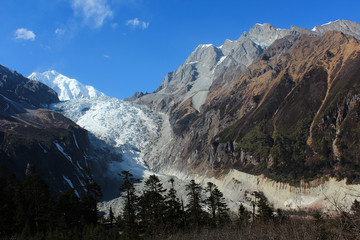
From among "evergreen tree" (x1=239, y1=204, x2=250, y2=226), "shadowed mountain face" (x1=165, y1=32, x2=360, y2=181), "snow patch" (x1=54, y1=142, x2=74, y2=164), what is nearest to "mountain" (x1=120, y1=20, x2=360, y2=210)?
"shadowed mountain face" (x1=165, y1=32, x2=360, y2=181)

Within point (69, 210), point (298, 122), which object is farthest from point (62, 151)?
point (69, 210)

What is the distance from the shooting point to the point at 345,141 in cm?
9738

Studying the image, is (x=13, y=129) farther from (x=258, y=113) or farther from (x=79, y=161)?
(x=258, y=113)

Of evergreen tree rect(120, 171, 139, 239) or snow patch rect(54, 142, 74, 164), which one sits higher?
snow patch rect(54, 142, 74, 164)

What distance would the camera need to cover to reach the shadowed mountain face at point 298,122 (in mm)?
100500

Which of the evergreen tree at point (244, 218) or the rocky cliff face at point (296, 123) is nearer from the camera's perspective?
the evergreen tree at point (244, 218)

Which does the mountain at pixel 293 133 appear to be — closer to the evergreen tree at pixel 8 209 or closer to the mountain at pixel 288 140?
the mountain at pixel 288 140

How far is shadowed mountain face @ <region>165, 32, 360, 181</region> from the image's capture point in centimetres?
10050

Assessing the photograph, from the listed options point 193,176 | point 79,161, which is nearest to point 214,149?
point 193,176

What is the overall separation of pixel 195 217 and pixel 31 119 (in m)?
170

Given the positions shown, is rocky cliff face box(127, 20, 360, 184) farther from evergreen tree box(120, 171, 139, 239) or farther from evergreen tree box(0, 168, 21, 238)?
evergreen tree box(0, 168, 21, 238)

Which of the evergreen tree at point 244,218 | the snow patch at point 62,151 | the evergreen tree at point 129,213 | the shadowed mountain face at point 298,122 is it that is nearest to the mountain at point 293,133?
the shadowed mountain face at point 298,122

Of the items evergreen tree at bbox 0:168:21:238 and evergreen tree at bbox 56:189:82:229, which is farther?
evergreen tree at bbox 56:189:82:229

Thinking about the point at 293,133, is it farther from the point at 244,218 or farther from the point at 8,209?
the point at 8,209
